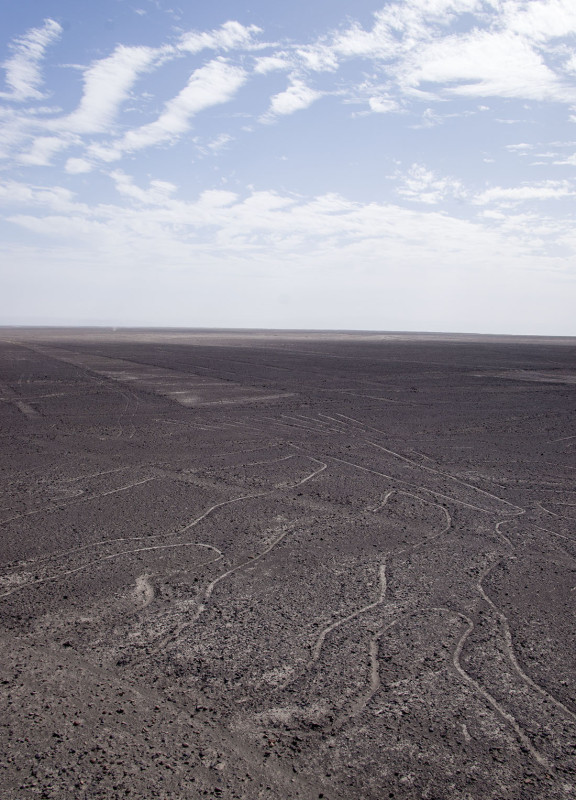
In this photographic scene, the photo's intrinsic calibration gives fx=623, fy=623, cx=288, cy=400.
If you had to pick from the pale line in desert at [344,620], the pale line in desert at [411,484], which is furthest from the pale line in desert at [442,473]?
the pale line in desert at [344,620]

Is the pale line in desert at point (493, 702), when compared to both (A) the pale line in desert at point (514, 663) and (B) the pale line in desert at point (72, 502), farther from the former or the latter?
(B) the pale line in desert at point (72, 502)

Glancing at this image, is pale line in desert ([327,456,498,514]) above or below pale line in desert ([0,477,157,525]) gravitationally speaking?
above

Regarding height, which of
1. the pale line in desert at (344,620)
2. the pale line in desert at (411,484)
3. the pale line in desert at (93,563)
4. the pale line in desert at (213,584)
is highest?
the pale line in desert at (411,484)

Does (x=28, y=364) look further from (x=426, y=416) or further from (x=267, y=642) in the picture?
(x=267, y=642)

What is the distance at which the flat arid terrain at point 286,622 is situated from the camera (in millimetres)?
2965

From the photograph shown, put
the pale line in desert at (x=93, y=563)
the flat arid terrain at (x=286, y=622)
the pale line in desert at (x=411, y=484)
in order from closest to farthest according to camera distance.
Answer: the flat arid terrain at (x=286, y=622) → the pale line in desert at (x=93, y=563) → the pale line in desert at (x=411, y=484)

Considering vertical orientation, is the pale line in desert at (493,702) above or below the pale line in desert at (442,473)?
below

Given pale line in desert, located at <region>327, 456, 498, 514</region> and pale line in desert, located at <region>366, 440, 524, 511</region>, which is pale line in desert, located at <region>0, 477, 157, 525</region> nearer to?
pale line in desert, located at <region>327, 456, 498, 514</region>

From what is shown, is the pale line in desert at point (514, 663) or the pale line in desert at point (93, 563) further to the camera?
the pale line in desert at point (93, 563)

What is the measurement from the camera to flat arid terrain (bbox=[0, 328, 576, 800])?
117 inches

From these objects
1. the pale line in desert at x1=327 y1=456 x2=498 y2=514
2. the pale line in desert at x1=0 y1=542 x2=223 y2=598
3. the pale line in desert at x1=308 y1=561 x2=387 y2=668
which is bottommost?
the pale line in desert at x1=0 y1=542 x2=223 y2=598

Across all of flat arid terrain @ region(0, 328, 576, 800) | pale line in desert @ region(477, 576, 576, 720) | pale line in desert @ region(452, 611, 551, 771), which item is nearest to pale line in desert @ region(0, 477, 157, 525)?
flat arid terrain @ region(0, 328, 576, 800)

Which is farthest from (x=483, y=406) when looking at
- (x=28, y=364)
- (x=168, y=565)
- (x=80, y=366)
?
(x=28, y=364)

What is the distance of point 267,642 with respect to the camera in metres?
4.09
